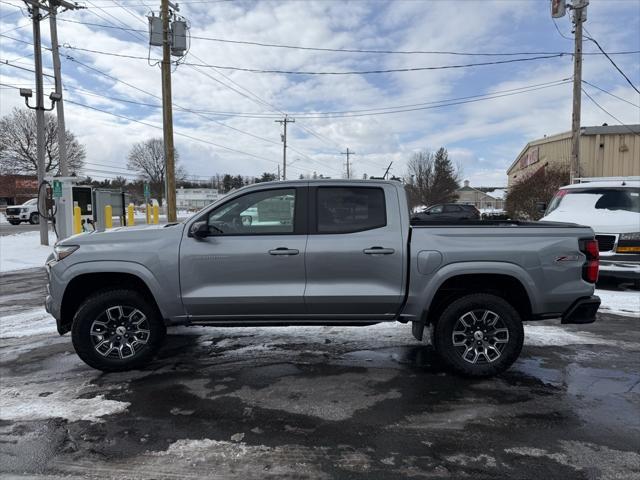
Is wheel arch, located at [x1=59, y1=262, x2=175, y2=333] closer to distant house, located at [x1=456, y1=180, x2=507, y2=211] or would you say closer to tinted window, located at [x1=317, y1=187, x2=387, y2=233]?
tinted window, located at [x1=317, y1=187, x2=387, y2=233]

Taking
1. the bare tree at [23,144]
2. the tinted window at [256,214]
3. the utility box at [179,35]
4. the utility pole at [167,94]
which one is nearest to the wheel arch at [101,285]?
the tinted window at [256,214]

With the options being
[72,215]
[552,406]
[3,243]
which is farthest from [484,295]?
[3,243]

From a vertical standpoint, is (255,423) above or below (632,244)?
below

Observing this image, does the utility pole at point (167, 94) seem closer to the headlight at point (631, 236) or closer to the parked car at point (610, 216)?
the parked car at point (610, 216)

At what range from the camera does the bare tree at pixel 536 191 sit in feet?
69.1

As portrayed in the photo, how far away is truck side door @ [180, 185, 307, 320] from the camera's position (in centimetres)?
439

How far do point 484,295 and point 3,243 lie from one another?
61.0 feet

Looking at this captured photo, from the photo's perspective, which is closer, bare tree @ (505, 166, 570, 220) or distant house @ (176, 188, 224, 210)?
bare tree @ (505, 166, 570, 220)

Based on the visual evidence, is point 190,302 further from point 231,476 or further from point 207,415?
point 231,476

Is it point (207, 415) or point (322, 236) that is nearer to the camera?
point (207, 415)

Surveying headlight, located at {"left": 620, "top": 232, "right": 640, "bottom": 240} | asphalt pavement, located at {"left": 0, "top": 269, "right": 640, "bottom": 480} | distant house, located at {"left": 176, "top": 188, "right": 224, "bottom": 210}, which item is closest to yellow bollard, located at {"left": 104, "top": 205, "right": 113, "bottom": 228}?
asphalt pavement, located at {"left": 0, "top": 269, "right": 640, "bottom": 480}

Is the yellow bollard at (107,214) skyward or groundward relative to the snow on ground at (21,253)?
skyward

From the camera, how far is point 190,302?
14.5ft

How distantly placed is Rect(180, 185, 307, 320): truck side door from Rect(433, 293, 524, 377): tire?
4.62 ft
